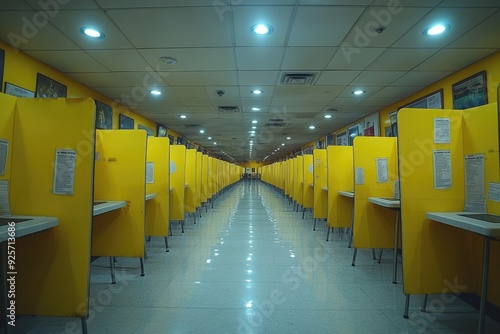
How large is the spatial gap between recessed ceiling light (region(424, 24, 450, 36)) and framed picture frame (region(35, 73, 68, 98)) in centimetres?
478

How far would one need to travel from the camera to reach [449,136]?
206 cm

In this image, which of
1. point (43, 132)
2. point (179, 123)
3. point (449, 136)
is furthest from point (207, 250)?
point (179, 123)

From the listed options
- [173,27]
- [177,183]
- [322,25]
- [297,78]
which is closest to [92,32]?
[173,27]

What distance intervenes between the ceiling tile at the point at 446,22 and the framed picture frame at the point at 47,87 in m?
4.59

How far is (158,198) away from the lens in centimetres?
341

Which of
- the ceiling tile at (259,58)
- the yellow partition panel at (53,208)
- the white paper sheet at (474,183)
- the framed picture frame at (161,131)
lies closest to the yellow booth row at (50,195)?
the yellow partition panel at (53,208)

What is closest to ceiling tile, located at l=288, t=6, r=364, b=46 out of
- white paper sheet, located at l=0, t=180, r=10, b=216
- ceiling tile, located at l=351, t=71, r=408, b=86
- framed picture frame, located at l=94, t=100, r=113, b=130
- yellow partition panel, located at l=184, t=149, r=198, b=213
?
ceiling tile, located at l=351, t=71, r=408, b=86

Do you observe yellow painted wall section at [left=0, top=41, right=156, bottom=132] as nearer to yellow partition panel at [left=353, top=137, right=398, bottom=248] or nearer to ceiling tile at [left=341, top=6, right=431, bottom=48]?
ceiling tile at [left=341, top=6, right=431, bottom=48]

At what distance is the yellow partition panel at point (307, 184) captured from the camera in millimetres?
5996

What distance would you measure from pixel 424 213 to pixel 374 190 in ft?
3.74

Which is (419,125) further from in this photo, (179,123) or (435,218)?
(179,123)

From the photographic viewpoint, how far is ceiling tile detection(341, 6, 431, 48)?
2.50 metres

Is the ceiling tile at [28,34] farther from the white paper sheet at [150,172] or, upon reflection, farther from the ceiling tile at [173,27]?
the white paper sheet at [150,172]

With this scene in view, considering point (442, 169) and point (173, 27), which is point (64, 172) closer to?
point (173, 27)
